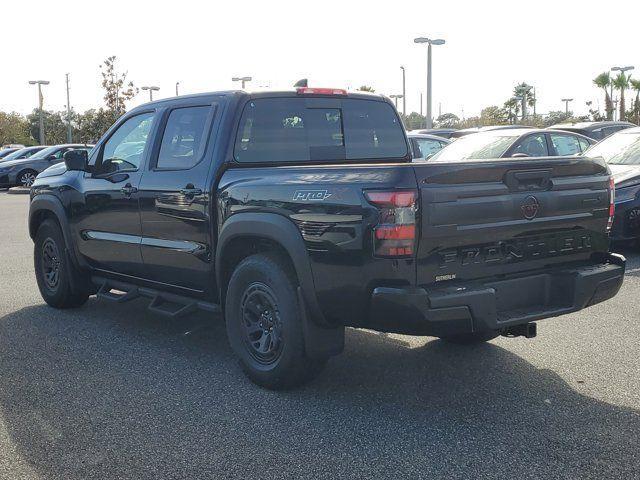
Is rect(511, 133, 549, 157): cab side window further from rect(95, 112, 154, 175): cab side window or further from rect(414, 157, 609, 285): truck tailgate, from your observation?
rect(95, 112, 154, 175): cab side window

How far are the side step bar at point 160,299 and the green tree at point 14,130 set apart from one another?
70.7 metres

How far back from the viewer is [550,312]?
421cm

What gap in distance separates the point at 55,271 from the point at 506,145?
659 centimetres

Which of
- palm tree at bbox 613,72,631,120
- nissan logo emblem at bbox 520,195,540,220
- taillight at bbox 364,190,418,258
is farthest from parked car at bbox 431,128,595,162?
palm tree at bbox 613,72,631,120

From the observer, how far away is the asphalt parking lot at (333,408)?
139 inches

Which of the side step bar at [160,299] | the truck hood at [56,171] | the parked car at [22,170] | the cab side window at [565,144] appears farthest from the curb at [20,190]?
the side step bar at [160,299]

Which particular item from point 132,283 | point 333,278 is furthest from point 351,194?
point 132,283

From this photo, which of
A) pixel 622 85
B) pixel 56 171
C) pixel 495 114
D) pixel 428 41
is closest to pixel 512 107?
pixel 495 114

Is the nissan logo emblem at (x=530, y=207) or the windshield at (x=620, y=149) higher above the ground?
the windshield at (x=620, y=149)

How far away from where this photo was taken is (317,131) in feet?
17.6

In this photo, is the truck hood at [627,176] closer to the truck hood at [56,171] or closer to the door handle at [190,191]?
the door handle at [190,191]

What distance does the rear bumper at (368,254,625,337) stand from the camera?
3777 millimetres

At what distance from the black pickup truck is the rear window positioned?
11 mm

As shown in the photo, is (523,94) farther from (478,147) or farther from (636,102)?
(478,147)
